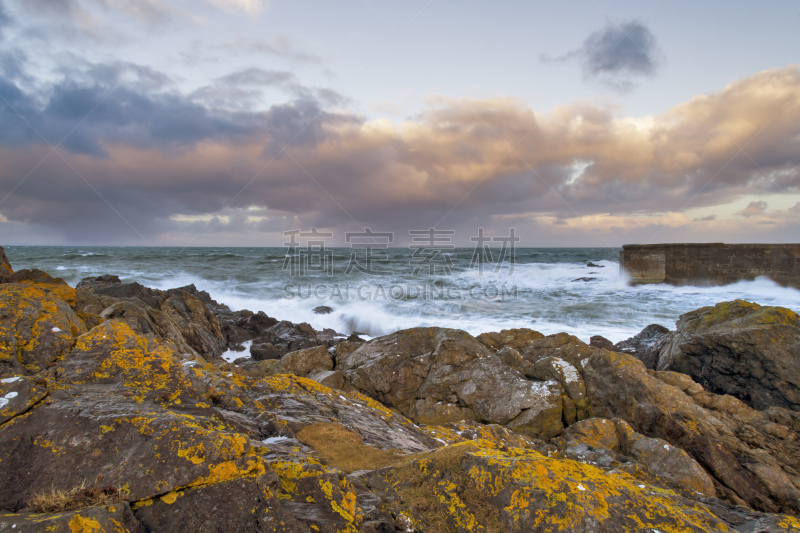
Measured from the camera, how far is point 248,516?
198cm

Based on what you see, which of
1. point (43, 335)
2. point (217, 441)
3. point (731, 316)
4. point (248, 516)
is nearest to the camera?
point (248, 516)

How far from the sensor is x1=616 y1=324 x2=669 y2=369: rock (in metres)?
9.07

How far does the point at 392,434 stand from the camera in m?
4.15

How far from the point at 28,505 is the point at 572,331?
14.9m

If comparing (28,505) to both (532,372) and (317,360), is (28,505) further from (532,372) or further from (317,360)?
(532,372)

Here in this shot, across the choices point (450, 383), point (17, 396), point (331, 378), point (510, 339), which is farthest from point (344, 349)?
point (17, 396)

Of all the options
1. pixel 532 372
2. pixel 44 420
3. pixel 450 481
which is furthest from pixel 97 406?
pixel 532 372

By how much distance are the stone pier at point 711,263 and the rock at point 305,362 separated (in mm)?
23365

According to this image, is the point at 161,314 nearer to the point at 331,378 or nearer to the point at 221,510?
the point at 331,378

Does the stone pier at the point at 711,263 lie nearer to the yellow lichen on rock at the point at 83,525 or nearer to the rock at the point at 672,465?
the rock at the point at 672,465

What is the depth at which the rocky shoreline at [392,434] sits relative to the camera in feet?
6.63

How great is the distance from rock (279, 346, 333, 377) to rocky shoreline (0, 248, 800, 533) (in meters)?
0.03

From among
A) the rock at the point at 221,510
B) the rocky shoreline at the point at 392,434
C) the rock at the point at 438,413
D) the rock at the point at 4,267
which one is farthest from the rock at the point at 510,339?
the rock at the point at 4,267

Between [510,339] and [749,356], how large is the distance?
4023 mm
